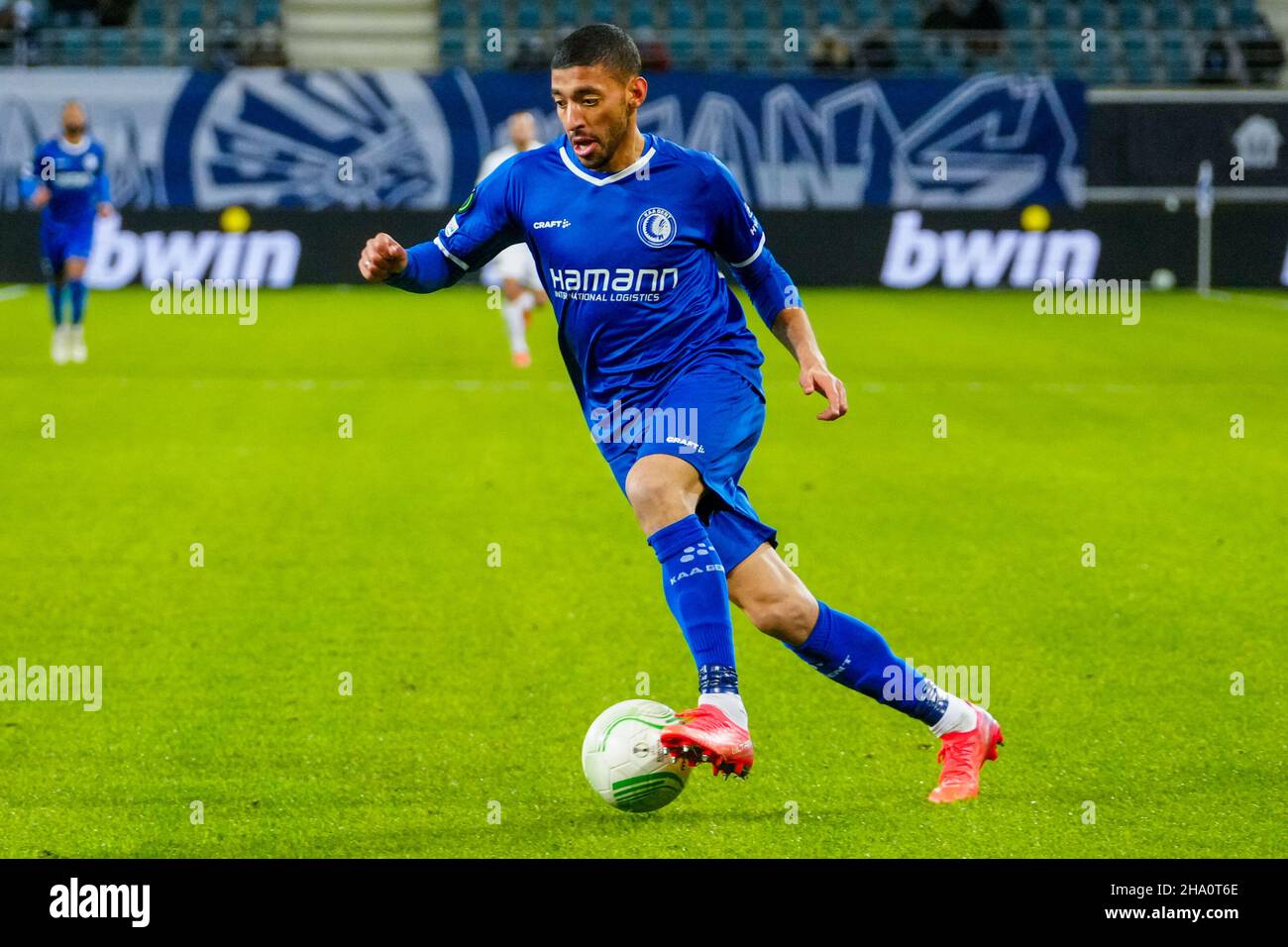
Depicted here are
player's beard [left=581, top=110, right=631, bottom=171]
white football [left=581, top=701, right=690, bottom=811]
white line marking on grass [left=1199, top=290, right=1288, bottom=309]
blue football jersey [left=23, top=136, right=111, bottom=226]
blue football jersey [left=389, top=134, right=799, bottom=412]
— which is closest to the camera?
white football [left=581, top=701, right=690, bottom=811]

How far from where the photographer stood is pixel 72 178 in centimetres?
1789

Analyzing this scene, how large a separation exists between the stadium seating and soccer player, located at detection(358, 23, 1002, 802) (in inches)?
902

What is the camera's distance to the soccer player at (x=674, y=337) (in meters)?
4.67

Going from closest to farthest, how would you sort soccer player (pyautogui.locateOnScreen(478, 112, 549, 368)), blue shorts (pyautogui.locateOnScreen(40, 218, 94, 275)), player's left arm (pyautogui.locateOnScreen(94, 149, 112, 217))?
soccer player (pyautogui.locateOnScreen(478, 112, 549, 368)) < player's left arm (pyautogui.locateOnScreen(94, 149, 112, 217)) < blue shorts (pyautogui.locateOnScreen(40, 218, 94, 275))

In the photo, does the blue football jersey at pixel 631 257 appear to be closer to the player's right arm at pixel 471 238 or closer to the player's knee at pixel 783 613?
the player's right arm at pixel 471 238

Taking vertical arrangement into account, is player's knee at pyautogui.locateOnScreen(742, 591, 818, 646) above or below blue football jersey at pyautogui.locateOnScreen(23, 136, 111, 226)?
below

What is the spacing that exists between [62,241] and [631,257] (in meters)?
14.3

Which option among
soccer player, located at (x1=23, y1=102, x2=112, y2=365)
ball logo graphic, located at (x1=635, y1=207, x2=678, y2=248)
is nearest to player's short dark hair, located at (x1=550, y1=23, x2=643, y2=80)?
ball logo graphic, located at (x1=635, y1=207, x2=678, y2=248)

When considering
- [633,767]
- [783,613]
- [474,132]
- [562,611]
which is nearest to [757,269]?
[783,613]

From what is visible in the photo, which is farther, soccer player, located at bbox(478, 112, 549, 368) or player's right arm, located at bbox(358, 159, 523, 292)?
soccer player, located at bbox(478, 112, 549, 368)

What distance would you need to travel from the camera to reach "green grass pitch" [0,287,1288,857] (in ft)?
16.0

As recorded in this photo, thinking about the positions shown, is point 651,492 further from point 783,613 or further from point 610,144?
point 610,144

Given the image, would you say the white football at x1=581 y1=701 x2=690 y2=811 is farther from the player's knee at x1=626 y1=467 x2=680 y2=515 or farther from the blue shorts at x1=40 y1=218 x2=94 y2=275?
the blue shorts at x1=40 y1=218 x2=94 y2=275

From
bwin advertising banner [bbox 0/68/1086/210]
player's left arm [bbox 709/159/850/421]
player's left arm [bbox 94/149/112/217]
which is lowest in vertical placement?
player's left arm [bbox 709/159/850/421]
